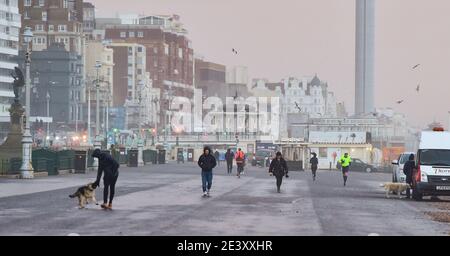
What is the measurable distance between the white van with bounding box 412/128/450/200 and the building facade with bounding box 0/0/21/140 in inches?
5488

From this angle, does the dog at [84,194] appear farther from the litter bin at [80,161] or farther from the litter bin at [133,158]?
the litter bin at [133,158]

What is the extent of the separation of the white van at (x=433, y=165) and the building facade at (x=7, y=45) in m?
139

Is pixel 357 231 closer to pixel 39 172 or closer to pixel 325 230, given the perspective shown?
pixel 325 230

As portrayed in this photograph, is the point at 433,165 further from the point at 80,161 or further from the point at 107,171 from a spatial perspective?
the point at 80,161

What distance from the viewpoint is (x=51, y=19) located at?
19975 cm

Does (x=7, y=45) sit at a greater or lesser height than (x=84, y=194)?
greater

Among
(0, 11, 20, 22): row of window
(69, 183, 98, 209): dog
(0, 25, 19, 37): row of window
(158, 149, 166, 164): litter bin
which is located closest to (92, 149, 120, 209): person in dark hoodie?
(69, 183, 98, 209): dog

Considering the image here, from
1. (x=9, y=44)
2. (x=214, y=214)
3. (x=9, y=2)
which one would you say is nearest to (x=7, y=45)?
(x=9, y=44)

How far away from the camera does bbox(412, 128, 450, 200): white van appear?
127ft

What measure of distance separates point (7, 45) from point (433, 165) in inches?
5936

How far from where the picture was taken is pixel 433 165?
38.9 m

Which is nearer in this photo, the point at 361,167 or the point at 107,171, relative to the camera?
the point at 107,171

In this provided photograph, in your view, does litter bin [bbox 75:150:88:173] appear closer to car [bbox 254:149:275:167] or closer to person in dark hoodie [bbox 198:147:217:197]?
person in dark hoodie [bbox 198:147:217:197]

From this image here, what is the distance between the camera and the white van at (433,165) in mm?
38562
